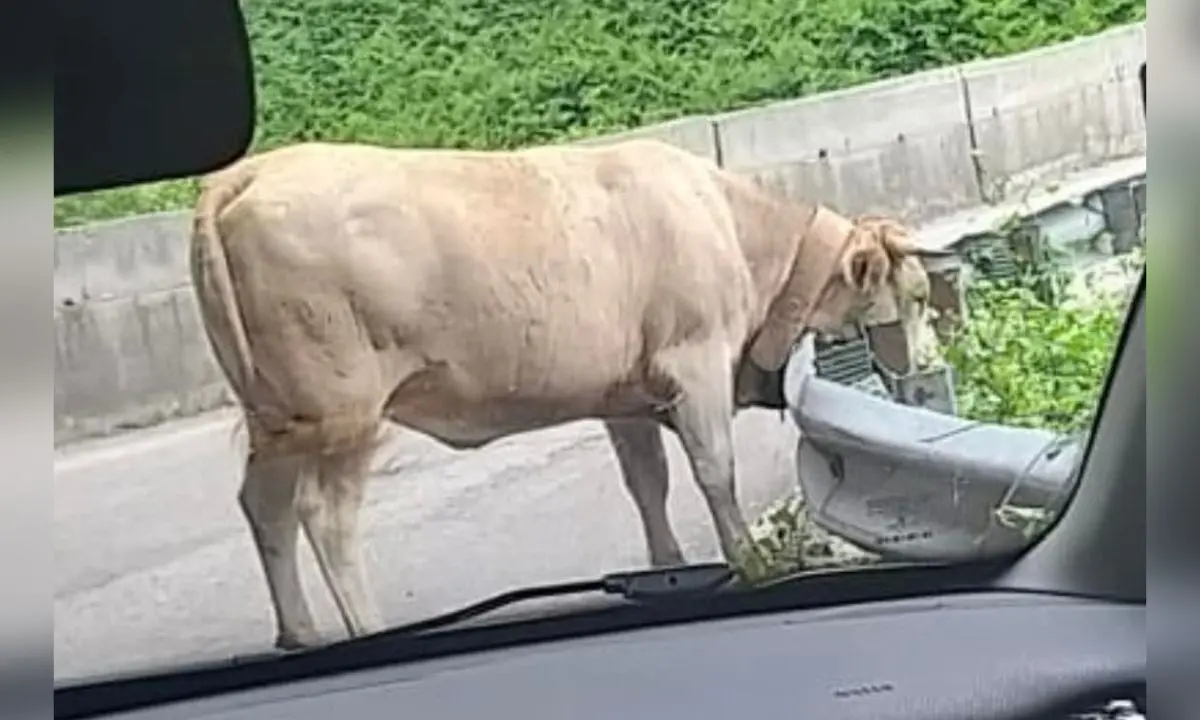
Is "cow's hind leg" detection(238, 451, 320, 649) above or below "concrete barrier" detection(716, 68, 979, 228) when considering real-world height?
below

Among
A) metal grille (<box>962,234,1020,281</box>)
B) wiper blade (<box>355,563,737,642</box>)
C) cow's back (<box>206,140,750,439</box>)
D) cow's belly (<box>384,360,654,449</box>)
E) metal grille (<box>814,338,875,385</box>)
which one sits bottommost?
wiper blade (<box>355,563,737,642</box>)

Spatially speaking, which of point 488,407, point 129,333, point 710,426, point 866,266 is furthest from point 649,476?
point 129,333

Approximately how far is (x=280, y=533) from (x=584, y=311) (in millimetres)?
334

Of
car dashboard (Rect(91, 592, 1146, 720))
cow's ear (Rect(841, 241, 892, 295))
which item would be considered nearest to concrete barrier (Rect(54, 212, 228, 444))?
car dashboard (Rect(91, 592, 1146, 720))

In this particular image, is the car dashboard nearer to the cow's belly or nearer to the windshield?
the windshield

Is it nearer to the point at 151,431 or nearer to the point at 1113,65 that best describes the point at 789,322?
the point at 1113,65

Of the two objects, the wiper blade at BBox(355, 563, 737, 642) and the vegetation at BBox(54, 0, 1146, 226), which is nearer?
the vegetation at BBox(54, 0, 1146, 226)

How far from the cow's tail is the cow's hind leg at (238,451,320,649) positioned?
0.23 feet

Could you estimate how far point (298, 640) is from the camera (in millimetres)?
2041

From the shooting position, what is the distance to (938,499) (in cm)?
231

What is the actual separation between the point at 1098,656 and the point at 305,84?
899 mm

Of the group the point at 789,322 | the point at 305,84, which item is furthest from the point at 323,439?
the point at 789,322

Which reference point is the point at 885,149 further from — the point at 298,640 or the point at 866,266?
the point at 298,640

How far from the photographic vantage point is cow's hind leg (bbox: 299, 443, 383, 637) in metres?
2.02
